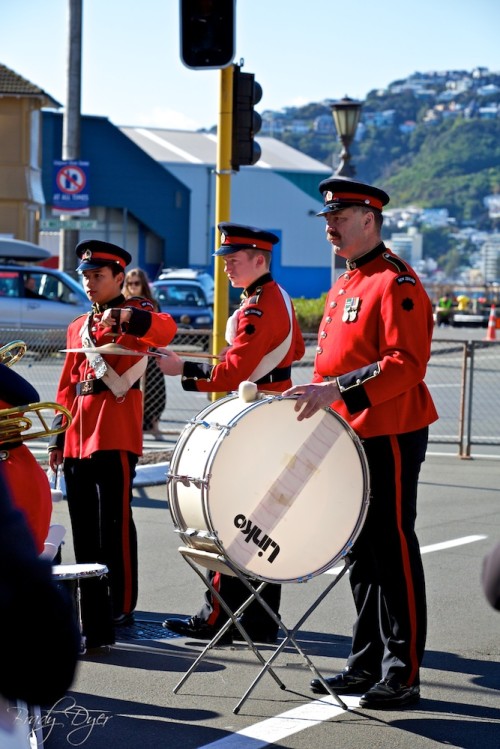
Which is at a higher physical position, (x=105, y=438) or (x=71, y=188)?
(x=71, y=188)

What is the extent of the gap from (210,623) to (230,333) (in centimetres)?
146

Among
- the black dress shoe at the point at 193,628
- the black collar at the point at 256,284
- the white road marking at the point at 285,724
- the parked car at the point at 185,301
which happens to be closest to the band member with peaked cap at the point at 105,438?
the black dress shoe at the point at 193,628

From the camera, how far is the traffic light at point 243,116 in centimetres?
953

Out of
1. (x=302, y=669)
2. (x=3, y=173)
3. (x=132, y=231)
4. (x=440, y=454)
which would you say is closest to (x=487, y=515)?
(x=440, y=454)

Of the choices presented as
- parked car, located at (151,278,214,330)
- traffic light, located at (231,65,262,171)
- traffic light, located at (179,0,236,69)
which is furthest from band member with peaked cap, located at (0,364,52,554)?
parked car, located at (151,278,214,330)

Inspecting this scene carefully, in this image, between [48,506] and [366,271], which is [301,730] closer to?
[48,506]

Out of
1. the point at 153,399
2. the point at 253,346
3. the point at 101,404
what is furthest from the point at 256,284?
the point at 153,399

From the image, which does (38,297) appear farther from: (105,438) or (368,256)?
(368,256)

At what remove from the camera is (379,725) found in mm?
5113

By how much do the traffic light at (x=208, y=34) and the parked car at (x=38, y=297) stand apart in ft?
55.4

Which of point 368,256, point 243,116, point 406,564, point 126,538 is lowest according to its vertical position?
point 126,538

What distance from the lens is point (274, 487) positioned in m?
4.96

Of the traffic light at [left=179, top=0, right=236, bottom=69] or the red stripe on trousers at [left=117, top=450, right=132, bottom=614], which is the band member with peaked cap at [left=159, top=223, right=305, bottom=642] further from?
the traffic light at [left=179, top=0, right=236, bottom=69]

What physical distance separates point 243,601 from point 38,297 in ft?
66.8
